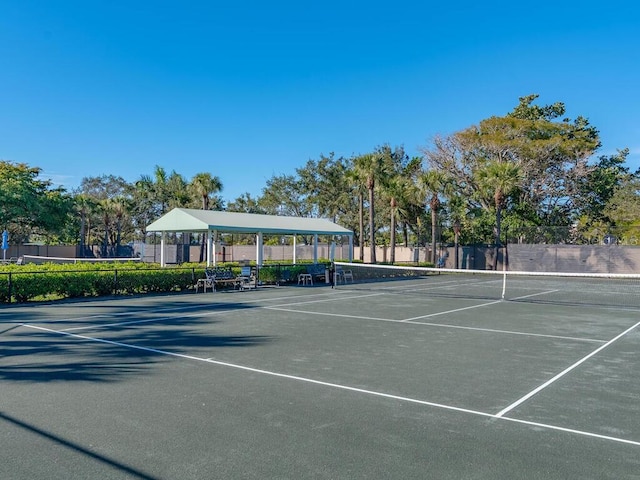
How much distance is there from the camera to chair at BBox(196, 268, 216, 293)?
72.3 ft

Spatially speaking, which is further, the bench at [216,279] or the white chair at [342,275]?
the white chair at [342,275]

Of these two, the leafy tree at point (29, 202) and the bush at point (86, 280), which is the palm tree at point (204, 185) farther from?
the bush at point (86, 280)

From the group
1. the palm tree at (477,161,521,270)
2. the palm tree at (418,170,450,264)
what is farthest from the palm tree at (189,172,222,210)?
the palm tree at (477,161,521,270)

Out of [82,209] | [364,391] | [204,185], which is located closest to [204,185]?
[204,185]

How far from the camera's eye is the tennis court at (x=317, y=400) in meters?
4.69

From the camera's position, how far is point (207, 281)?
2212 centimetres

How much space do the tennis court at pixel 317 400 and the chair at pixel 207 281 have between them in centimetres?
869

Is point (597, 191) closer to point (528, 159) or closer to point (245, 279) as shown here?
point (528, 159)

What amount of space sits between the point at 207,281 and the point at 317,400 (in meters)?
16.2

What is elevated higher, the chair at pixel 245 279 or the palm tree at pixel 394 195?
the palm tree at pixel 394 195

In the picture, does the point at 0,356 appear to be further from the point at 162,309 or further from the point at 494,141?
the point at 494,141

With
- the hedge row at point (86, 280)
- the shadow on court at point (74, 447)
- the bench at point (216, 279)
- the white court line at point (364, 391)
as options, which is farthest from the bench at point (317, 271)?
the shadow on court at point (74, 447)

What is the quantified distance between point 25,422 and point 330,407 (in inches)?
130

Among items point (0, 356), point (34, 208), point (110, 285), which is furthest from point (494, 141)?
point (0, 356)
